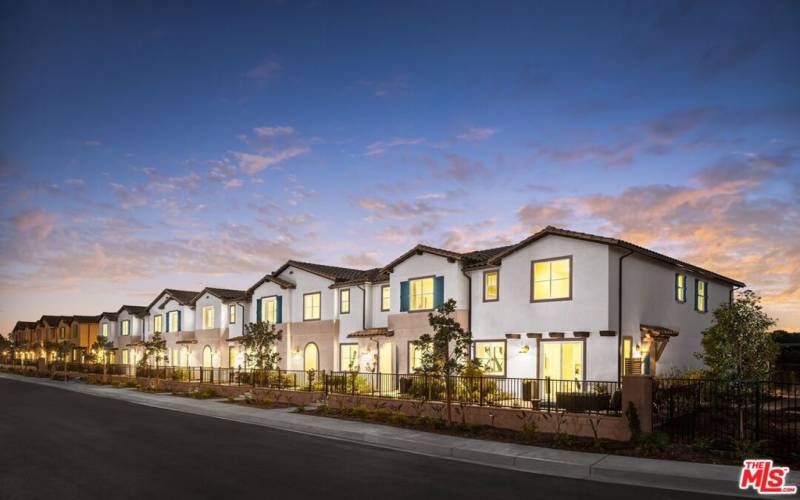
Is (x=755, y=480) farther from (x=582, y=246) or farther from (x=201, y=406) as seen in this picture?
(x=201, y=406)

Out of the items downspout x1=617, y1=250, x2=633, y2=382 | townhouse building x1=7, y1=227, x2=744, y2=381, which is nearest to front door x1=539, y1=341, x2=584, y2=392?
townhouse building x1=7, y1=227, x2=744, y2=381

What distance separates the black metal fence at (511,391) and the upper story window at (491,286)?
11.9 feet

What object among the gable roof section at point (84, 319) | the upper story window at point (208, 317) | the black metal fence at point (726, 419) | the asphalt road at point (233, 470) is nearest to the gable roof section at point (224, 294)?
the upper story window at point (208, 317)

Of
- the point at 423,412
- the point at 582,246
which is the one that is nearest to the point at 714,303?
the point at 582,246

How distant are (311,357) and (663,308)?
19952 millimetres

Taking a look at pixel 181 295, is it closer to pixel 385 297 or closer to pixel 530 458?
pixel 385 297

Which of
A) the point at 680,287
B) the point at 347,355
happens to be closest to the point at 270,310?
the point at 347,355

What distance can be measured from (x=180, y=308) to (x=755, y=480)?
154 feet

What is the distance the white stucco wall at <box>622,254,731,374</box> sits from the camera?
928 inches

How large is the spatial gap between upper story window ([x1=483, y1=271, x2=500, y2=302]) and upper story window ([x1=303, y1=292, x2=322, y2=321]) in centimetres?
1285

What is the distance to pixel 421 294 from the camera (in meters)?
29.7

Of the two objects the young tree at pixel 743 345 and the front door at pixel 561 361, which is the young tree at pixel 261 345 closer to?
the front door at pixel 561 361

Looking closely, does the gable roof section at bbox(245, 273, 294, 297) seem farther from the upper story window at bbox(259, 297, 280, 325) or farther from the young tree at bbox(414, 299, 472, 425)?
the young tree at bbox(414, 299, 472, 425)

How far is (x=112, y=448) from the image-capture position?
1595 cm
